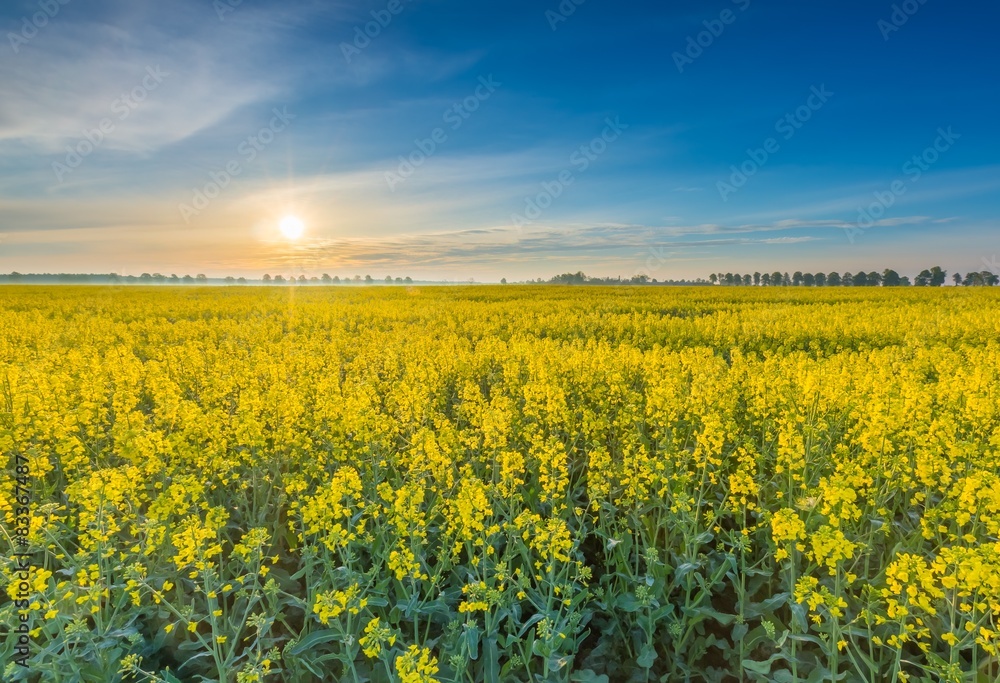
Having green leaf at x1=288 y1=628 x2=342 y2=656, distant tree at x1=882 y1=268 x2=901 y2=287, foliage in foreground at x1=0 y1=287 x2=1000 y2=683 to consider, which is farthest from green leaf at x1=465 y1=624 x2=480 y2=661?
distant tree at x1=882 y1=268 x2=901 y2=287

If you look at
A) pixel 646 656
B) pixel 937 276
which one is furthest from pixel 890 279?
pixel 646 656

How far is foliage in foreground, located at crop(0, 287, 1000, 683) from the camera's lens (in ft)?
11.0

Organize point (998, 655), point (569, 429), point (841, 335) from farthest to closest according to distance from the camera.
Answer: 1. point (841, 335)
2. point (569, 429)
3. point (998, 655)

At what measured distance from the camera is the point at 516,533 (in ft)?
13.0

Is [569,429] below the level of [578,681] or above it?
above

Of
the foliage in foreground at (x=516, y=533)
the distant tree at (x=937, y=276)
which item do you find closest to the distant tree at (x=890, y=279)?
the distant tree at (x=937, y=276)

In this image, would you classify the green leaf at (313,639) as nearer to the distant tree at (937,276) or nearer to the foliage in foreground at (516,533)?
the foliage in foreground at (516,533)

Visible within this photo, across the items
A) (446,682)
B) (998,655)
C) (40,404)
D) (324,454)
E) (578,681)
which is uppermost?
(40,404)

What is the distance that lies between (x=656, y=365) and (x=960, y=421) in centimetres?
394

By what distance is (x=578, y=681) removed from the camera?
364cm

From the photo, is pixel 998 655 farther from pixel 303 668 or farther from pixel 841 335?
pixel 841 335

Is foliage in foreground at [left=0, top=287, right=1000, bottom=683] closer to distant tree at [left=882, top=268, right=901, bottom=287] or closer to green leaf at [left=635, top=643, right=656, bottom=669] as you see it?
green leaf at [left=635, top=643, right=656, bottom=669]

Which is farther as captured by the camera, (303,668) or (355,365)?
(355,365)

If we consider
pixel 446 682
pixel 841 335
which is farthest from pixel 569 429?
pixel 841 335
